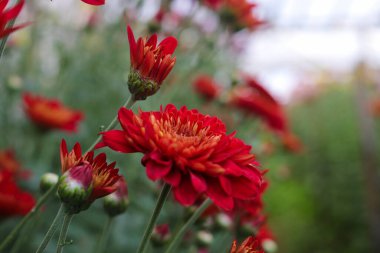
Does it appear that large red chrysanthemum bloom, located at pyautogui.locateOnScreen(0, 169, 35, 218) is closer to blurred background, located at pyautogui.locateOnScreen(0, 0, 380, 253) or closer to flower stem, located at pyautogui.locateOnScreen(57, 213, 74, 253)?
blurred background, located at pyautogui.locateOnScreen(0, 0, 380, 253)

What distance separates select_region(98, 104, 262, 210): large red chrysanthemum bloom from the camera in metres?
0.47

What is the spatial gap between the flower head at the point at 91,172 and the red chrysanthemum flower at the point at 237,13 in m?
0.91

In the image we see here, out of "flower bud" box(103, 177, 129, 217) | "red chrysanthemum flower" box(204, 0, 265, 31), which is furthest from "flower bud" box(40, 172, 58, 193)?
"red chrysanthemum flower" box(204, 0, 265, 31)

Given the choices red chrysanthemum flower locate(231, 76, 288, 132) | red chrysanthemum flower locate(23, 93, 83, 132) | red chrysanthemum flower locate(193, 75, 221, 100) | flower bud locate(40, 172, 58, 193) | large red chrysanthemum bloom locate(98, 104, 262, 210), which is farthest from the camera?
red chrysanthemum flower locate(193, 75, 221, 100)

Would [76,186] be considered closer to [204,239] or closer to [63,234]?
[63,234]

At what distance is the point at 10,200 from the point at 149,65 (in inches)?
15.7

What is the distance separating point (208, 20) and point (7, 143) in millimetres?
1162

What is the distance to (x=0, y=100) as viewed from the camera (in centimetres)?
158

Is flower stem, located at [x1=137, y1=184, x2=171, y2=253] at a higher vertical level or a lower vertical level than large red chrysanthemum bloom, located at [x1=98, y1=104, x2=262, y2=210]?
lower

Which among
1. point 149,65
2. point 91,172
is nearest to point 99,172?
point 91,172

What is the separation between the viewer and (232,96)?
1.71 meters

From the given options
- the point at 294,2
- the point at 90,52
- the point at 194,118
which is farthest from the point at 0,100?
the point at 294,2

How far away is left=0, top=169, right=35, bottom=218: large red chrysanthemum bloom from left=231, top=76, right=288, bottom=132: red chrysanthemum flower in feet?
3.08

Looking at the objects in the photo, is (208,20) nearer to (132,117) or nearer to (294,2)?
(132,117)
